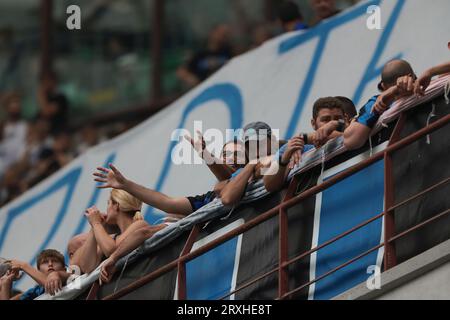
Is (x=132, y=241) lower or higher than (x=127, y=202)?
lower

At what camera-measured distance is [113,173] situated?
1095 centimetres

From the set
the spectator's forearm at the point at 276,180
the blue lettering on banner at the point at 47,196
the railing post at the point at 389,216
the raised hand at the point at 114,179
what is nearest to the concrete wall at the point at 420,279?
the railing post at the point at 389,216

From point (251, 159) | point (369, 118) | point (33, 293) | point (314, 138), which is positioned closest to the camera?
point (369, 118)

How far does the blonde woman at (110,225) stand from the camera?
11.2 meters

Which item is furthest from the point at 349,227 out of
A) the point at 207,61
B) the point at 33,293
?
the point at 207,61

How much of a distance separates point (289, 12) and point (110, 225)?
345cm

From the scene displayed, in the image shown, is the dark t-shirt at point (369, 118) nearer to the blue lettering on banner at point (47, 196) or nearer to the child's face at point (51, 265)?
the child's face at point (51, 265)

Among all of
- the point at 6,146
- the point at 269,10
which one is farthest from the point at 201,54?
the point at 6,146

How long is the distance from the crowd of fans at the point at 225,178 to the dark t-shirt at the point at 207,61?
410cm

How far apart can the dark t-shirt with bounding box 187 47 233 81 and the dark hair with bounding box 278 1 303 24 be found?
5.00 feet

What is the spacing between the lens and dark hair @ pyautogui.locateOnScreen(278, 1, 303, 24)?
1400 centimetres

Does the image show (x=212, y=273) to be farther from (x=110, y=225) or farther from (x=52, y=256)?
(x=52, y=256)

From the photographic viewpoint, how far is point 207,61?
1598 centimetres

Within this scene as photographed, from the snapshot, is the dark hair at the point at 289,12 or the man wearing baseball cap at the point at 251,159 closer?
the man wearing baseball cap at the point at 251,159
